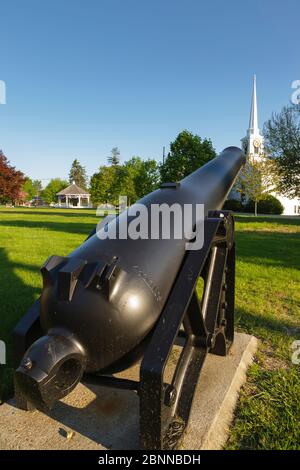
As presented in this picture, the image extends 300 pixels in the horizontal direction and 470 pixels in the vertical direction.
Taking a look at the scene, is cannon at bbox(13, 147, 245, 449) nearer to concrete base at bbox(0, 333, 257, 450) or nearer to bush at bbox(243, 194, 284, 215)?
concrete base at bbox(0, 333, 257, 450)

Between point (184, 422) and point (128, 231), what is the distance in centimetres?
104

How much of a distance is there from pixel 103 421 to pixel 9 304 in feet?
9.52

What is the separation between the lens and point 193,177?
9.29ft

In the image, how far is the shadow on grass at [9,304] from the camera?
8.97ft

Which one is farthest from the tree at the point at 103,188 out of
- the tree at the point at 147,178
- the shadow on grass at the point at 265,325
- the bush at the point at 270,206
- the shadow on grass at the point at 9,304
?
the shadow on grass at the point at 265,325

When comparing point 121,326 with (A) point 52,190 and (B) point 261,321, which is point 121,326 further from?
(A) point 52,190

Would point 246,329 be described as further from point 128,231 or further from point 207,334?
point 128,231

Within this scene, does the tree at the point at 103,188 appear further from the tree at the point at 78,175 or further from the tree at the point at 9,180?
the tree at the point at 78,175

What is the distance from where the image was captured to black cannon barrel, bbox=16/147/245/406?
1507mm

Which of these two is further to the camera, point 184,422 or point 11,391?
point 11,391

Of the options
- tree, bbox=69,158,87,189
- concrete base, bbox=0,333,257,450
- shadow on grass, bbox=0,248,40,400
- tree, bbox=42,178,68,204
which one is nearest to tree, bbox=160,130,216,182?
shadow on grass, bbox=0,248,40,400

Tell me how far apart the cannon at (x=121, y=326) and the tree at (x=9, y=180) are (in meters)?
36.4

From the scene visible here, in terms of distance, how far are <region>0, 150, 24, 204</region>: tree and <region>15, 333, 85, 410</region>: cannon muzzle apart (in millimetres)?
36596
